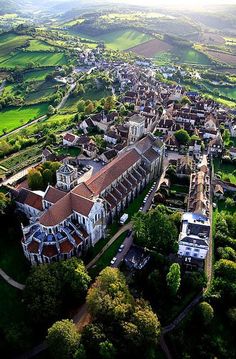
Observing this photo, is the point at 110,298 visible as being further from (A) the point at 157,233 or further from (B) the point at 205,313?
(A) the point at 157,233

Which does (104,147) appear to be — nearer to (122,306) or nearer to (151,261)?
(151,261)

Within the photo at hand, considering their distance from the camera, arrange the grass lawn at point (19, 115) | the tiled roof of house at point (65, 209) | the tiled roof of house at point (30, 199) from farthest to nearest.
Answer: the grass lawn at point (19, 115), the tiled roof of house at point (30, 199), the tiled roof of house at point (65, 209)

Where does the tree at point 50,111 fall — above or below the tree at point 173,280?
above

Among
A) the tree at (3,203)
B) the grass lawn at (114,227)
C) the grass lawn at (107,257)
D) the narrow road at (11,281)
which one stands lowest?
the narrow road at (11,281)

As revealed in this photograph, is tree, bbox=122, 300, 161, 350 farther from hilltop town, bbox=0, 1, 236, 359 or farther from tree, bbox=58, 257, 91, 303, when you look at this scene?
tree, bbox=58, 257, 91, 303

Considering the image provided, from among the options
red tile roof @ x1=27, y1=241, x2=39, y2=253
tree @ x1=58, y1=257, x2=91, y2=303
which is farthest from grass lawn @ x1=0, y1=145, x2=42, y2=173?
tree @ x1=58, y1=257, x2=91, y2=303

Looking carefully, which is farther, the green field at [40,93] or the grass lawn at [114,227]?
the green field at [40,93]

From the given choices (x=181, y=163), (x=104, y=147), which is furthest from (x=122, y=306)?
(x=104, y=147)

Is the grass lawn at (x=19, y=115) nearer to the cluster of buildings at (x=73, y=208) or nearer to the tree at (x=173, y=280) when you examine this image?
the cluster of buildings at (x=73, y=208)

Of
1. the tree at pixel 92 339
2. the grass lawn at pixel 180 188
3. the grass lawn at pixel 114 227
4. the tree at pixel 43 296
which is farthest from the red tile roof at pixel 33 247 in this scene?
the grass lawn at pixel 180 188
